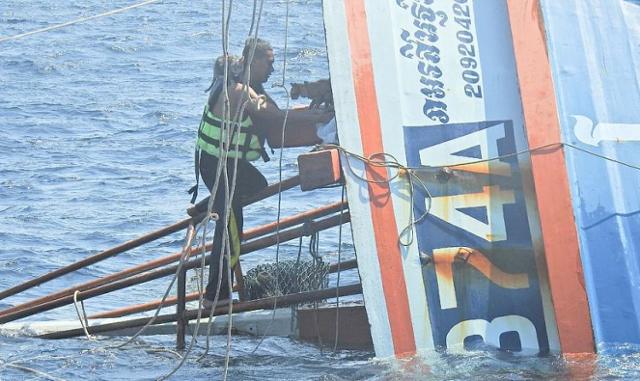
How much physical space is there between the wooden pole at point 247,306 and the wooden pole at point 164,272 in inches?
9.7

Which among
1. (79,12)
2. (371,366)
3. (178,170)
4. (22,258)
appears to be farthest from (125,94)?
(371,366)

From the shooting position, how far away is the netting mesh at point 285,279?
9219mm

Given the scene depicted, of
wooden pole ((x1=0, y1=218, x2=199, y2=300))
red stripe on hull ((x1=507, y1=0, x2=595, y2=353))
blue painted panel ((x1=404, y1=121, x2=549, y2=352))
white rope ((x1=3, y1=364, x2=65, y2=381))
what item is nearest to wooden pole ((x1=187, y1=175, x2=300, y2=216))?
wooden pole ((x1=0, y1=218, x2=199, y2=300))

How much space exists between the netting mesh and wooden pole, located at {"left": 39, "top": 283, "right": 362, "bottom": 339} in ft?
1.23

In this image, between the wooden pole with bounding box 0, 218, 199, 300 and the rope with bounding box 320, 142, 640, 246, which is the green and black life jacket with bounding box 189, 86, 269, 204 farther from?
the rope with bounding box 320, 142, 640, 246

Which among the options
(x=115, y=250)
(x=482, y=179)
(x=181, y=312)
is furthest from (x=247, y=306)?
(x=482, y=179)

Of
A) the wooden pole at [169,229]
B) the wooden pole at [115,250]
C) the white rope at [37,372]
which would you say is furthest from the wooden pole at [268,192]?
the white rope at [37,372]

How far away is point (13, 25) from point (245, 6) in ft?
18.3

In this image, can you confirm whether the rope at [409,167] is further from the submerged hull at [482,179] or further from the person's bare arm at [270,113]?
the person's bare arm at [270,113]

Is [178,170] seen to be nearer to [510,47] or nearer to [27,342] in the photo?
[27,342]

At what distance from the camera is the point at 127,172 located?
57.4 feet

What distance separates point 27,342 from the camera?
32.4 feet

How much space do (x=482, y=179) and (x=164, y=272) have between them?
2785mm

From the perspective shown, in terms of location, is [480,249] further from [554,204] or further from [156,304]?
[156,304]
